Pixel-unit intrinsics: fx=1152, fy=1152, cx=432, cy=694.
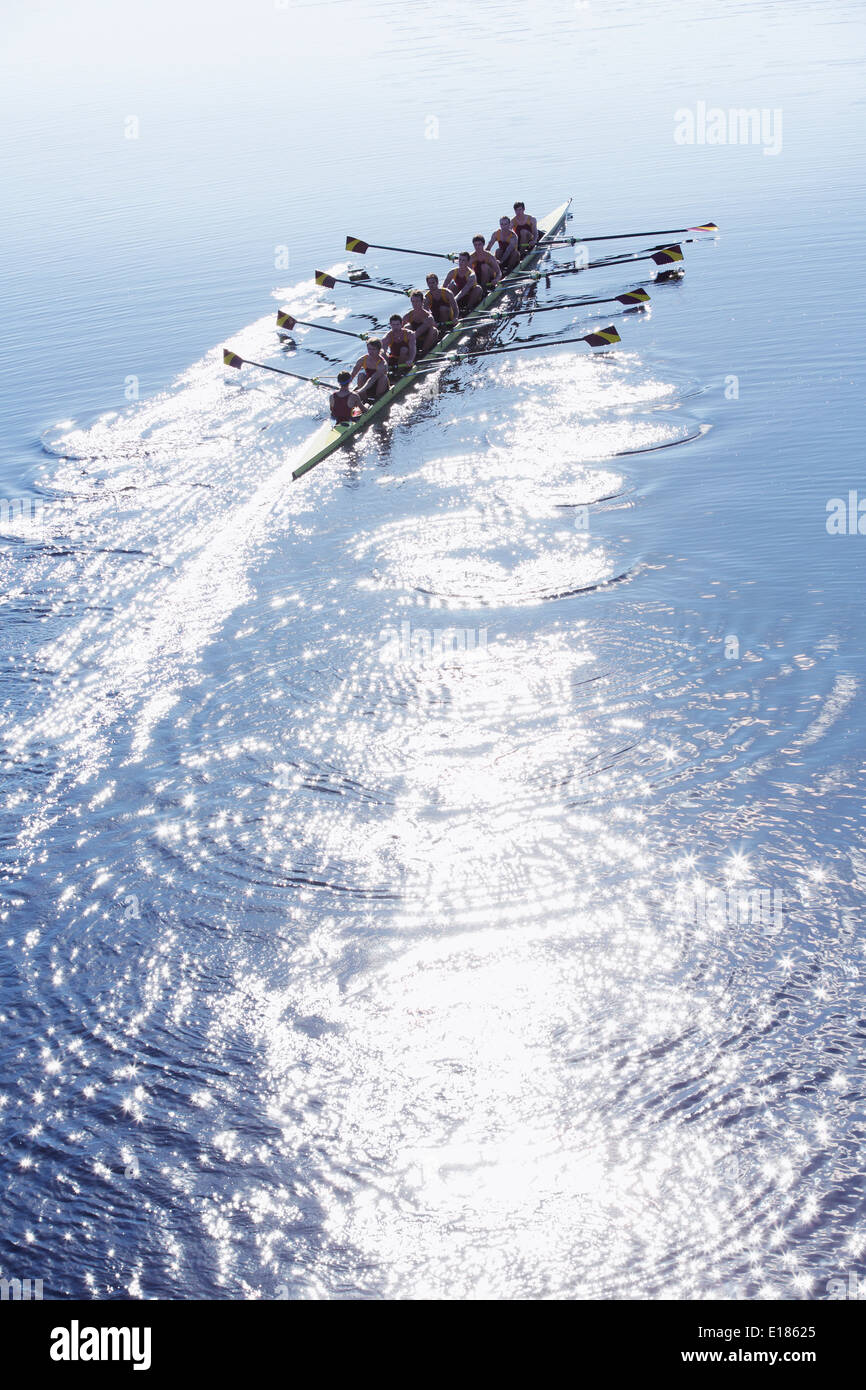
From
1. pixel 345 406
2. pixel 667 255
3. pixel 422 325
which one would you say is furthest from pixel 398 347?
pixel 667 255

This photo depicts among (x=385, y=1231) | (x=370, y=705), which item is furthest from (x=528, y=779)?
(x=385, y=1231)

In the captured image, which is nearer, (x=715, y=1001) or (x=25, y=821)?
(x=715, y=1001)

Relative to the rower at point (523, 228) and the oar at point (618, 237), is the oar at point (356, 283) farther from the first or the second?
the oar at point (618, 237)

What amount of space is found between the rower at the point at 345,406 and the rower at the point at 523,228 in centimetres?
1139

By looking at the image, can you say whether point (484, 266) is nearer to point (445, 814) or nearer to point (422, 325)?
point (422, 325)

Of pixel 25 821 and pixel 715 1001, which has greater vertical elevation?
pixel 25 821

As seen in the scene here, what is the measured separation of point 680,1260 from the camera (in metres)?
7.95

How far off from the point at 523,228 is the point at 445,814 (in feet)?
77.1

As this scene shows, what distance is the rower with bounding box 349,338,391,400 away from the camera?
22953 mm

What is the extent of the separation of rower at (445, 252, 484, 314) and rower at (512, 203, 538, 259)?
3825mm

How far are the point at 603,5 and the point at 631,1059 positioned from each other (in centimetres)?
8385

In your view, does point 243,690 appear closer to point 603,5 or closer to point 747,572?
point 747,572

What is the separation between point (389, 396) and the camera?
23.3 m

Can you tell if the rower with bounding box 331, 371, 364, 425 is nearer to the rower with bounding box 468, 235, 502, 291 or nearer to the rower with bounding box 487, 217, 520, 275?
the rower with bounding box 468, 235, 502, 291
